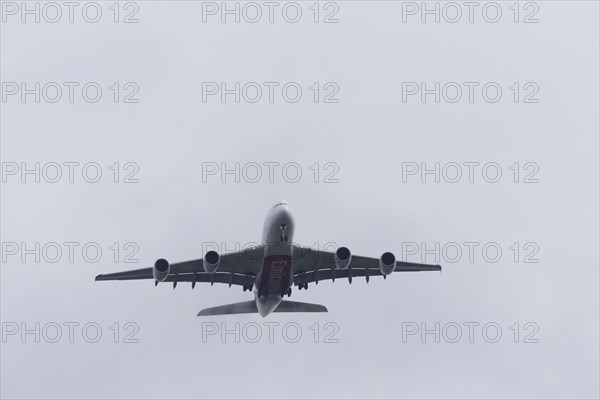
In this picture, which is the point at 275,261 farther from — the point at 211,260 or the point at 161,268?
the point at 161,268

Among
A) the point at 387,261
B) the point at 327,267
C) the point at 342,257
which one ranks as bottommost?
the point at 327,267

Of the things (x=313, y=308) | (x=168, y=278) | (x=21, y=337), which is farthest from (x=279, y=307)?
(x=21, y=337)

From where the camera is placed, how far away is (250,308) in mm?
59531

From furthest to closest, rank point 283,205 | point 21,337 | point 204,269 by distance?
1. point 21,337
2. point 204,269
3. point 283,205

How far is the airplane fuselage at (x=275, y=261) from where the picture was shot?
5184cm

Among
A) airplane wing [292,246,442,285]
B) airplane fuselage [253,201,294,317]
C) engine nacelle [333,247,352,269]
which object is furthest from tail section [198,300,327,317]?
engine nacelle [333,247,352,269]

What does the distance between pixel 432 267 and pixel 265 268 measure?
9.63 m

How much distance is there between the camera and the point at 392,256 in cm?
5497

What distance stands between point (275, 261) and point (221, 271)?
667 centimetres

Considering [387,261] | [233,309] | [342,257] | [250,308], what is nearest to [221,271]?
[233,309]

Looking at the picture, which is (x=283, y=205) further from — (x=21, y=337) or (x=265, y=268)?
(x=21, y=337)

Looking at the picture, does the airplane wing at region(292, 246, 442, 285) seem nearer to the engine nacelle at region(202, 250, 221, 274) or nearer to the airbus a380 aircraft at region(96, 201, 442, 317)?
the airbus a380 aircraft at region(96, 201, 442, 317)

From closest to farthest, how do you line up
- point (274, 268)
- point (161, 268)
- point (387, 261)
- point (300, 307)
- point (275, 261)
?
point (275, 261) → point (161, 268) → point (274, 268) → point (387, 261) → point (300, 307)

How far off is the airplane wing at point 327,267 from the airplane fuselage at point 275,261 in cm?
137
